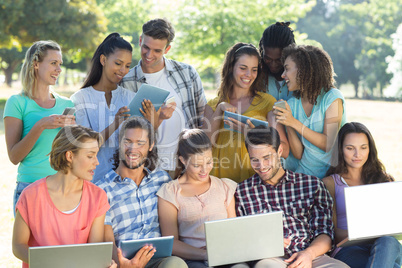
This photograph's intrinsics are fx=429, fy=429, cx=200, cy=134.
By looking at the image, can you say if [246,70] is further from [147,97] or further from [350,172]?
[350,172]

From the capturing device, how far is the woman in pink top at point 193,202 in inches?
122

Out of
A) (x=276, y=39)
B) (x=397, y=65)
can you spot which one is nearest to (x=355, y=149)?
(x=276, y=39)

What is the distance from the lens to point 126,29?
32.4 meters

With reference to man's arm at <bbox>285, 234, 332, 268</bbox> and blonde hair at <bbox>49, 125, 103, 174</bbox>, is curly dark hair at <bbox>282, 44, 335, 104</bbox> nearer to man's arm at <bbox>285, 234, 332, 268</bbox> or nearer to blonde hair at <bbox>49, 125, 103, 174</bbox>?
man's arm at <bbox>285, 234, 332, 268</bbox>

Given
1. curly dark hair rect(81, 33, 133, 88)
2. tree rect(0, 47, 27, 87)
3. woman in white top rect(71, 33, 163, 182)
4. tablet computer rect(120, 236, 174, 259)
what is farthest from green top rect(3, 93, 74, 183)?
tree rect(0, 47, 27, 87)

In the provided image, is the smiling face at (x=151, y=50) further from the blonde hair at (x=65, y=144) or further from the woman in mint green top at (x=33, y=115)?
the blonde hair at (x=65, y=144)

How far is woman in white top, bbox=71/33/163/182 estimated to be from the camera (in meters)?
3.58

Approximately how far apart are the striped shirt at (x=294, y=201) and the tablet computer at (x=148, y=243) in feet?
2.36

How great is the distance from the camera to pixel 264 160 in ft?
10.2

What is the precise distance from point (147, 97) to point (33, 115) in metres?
0.89

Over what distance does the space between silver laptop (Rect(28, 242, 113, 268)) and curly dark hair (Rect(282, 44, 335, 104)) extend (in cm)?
196

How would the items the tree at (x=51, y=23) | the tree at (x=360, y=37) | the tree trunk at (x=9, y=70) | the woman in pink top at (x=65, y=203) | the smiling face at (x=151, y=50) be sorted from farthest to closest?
1. the tree at (x=360, y=37)
2. the tree trunk at (x=9, y=70)
3. the tree at (x=51, y=23)
4. the smiling face at (x=151, y=50)
5. the woman in pink top at (x=65, y=203)

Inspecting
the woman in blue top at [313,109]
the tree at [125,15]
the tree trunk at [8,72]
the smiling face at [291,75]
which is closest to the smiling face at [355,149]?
the woman in blue top at [313,109]

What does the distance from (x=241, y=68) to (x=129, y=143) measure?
118cm
